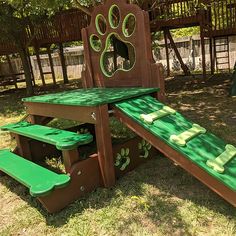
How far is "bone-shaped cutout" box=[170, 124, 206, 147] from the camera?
10.8 ft

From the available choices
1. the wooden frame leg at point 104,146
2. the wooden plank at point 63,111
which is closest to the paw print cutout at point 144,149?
the wooden frame leg at point 104,146

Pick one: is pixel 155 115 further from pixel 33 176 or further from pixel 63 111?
Result: pixel 33 176

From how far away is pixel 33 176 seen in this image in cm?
341

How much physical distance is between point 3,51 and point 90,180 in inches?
520

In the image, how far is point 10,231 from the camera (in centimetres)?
318

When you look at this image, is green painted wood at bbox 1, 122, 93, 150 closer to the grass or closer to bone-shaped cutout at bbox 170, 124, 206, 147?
the grass

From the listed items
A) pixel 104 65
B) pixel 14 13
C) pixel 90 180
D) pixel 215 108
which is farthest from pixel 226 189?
pixel 14 13

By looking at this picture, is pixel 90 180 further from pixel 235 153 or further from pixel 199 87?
pixel 199 87

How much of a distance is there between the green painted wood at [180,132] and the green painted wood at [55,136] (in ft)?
1.99

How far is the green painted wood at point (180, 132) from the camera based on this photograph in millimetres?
3008

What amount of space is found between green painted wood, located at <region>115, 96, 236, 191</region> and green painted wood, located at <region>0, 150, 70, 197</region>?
3.44 ft

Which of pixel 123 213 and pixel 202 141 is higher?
pixel 202 141

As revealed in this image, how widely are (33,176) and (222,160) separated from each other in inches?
76.5

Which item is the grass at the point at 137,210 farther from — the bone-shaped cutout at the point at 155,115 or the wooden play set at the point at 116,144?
the bone-shaped cutout at the point at 155,115
